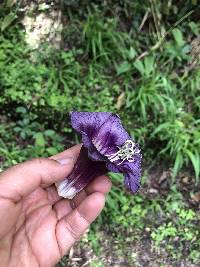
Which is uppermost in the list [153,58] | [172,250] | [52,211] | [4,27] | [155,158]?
[4,27]

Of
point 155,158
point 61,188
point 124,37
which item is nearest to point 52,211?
point 61,188

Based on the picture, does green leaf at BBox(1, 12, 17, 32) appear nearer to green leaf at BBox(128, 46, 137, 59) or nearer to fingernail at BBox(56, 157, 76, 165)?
green leaf at BBox(128, 46, 137, 59)

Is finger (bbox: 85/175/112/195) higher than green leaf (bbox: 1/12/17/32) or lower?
lower

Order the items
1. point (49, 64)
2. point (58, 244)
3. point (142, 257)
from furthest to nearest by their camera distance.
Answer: point (49, 64)
point (142, 257)
point (58, 244)

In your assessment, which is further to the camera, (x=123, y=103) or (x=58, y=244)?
(x=123, y=103)

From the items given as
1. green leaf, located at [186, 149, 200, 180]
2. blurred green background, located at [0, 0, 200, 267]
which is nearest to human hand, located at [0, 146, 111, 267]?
blurred green background, located at [0, 0, 200, 267]

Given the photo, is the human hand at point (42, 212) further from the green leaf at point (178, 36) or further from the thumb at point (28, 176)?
the green leaf at point (178, 36)

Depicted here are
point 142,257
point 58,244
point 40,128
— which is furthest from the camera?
point 40,128

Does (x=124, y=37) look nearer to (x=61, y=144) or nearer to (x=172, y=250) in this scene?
(x=61, y=144)
